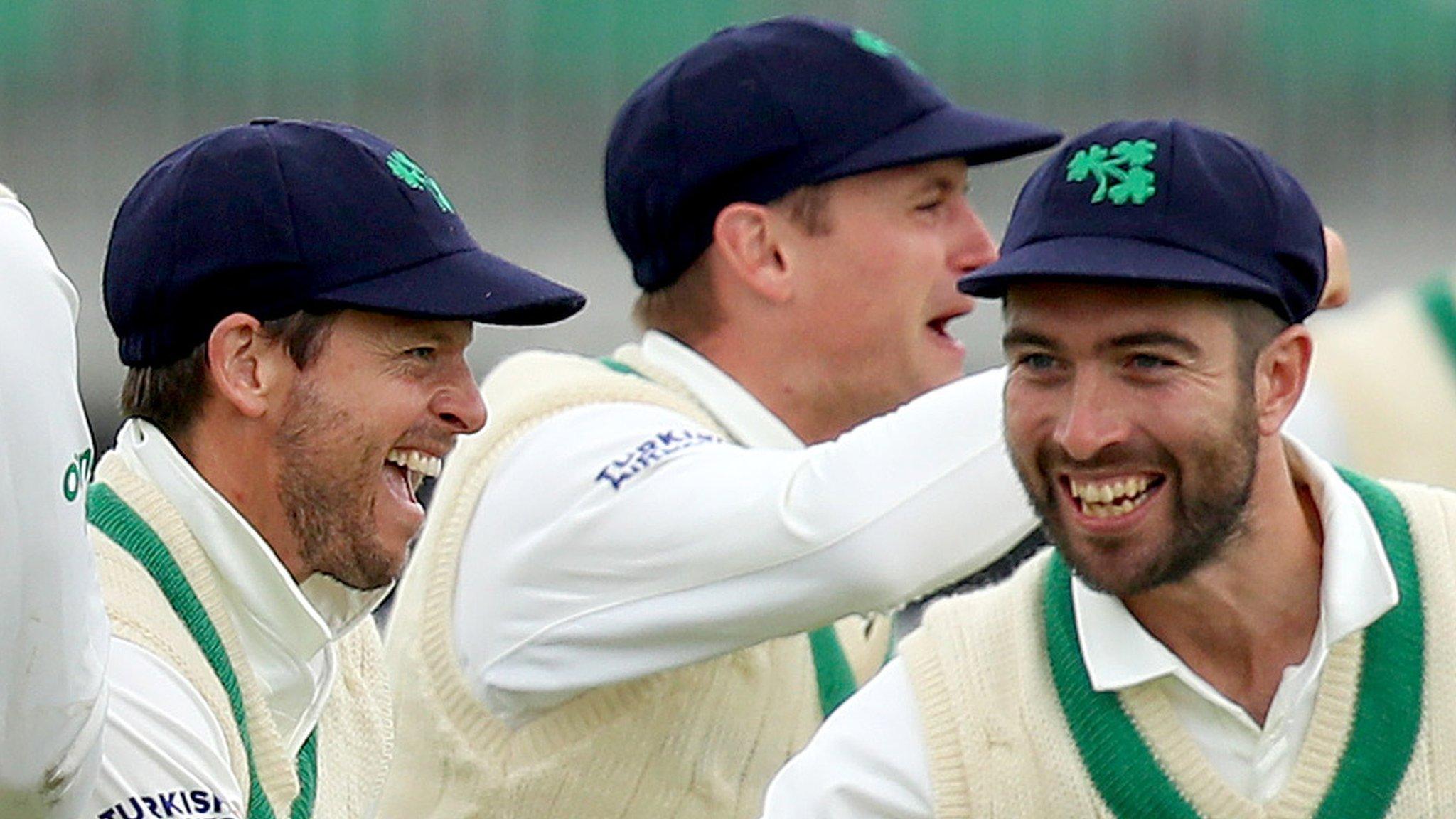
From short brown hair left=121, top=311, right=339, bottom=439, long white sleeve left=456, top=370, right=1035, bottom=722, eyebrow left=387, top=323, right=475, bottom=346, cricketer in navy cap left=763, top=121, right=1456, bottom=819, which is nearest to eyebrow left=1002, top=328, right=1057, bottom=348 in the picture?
cricketer in navy cap left=763, top=121, right=1456, bottom=819

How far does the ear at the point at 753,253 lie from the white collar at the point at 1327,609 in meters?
1.02

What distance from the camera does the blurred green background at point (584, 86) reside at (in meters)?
9.74

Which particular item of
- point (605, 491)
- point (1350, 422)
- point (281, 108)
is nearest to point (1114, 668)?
point (605, 491)

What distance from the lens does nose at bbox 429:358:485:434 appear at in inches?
124

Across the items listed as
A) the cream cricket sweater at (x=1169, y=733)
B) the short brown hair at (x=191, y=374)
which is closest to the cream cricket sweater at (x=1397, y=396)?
the cream cricket sweater at (x=1169, y=733)

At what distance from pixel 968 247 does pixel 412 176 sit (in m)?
1.17

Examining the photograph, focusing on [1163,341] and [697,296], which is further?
[697,296]

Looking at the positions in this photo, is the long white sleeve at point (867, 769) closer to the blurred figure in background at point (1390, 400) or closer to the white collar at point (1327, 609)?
the white collar at point (1327, 609)

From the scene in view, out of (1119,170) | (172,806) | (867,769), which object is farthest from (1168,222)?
(172,806)

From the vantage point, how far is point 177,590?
2.92 m

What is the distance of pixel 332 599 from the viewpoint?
318 cm

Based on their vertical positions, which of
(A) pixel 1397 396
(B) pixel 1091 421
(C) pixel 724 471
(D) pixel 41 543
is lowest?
(A) pixel 1397 396

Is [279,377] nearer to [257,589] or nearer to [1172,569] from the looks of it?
[257,589]

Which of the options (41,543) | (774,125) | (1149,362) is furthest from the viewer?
(774,125)
